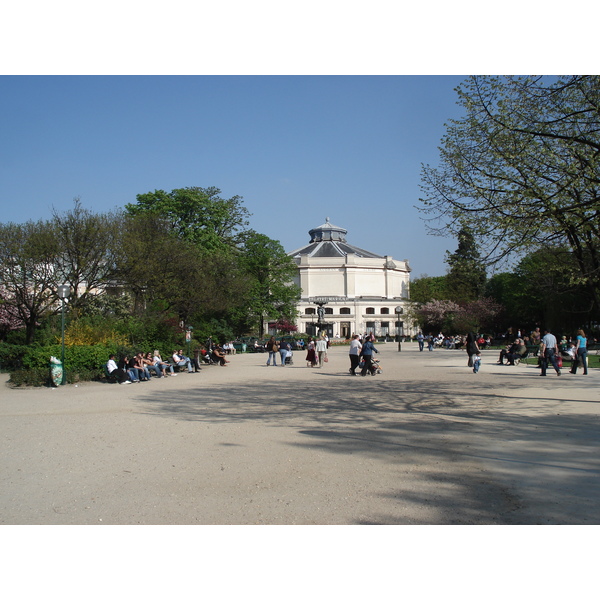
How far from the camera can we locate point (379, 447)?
8586mm

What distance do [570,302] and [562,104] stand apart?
1651 inches

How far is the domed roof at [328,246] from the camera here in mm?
103062

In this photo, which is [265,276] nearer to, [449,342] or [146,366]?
[449,342]

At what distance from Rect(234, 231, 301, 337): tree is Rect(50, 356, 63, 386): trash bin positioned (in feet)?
119

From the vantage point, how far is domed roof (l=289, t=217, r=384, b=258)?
103062 millimetres

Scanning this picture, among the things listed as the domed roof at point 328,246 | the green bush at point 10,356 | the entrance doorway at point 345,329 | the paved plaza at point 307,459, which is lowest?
the paved plaza at point 307,459

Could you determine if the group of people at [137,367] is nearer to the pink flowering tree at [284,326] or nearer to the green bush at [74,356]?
the green bush at [74,356]

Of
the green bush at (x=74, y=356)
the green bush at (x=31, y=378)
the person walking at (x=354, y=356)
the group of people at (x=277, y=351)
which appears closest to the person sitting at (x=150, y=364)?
the green bush at (x=74, y=356)

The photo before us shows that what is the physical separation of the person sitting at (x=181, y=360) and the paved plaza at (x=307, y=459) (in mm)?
9922

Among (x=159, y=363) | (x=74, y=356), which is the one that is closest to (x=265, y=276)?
(x=159, y=363)

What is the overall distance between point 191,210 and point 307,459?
3993 cm

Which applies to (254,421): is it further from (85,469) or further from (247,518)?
(247,518)

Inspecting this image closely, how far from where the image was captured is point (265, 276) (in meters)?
60.3

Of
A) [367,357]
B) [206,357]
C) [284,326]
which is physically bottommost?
[206,357]
